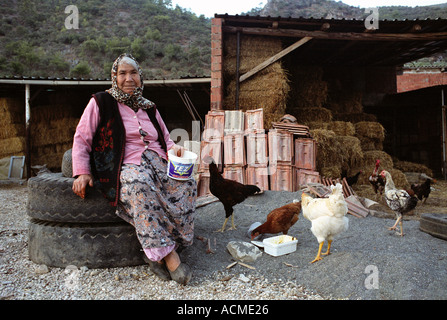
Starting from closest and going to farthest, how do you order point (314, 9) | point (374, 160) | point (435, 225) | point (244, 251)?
point (244, 251), point (435, 225), point (374, 160), point (314, 9)

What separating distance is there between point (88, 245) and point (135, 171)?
82cm

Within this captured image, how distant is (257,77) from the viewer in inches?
305

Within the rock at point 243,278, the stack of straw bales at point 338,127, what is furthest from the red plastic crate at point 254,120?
the rock at point 243,278

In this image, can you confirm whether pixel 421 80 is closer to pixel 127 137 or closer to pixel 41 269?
pixel 127 137

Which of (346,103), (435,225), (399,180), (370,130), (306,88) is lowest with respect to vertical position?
(435,225)

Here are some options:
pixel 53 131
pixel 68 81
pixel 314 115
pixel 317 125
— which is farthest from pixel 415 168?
pixel 53 131

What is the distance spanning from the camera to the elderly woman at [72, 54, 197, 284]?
2.32m

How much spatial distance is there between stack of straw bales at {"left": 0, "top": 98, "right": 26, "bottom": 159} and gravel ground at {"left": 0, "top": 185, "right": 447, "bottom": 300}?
28.2ft

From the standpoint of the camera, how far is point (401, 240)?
337 cm

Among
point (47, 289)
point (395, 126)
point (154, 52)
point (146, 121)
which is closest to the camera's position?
point (47, 289)

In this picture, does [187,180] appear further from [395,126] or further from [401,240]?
[395,126]

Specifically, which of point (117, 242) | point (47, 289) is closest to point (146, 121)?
point (117, 242)

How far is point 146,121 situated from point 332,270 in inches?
89.6

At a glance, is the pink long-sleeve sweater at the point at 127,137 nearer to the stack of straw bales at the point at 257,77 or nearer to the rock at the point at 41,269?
the rock at the point at 41,269
